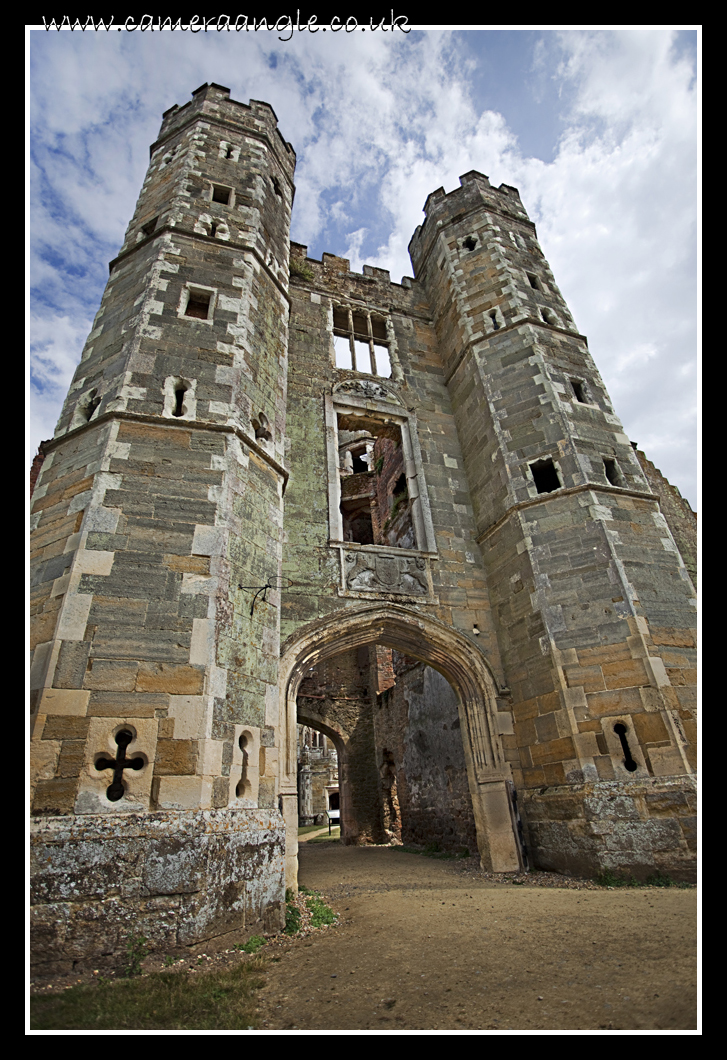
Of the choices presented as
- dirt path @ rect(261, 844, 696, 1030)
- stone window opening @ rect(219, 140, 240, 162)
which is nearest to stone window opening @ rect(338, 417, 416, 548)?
dirt path @ rect(261, 844, 696, 1030)

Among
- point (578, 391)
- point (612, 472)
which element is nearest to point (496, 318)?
point (578, 391)

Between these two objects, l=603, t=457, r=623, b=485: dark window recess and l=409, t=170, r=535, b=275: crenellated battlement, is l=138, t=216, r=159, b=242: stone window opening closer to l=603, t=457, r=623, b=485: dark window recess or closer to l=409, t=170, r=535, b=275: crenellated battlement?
l=409, t=170, r=535, b=275: crenellated battlement

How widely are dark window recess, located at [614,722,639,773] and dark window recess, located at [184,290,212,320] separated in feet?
26.9

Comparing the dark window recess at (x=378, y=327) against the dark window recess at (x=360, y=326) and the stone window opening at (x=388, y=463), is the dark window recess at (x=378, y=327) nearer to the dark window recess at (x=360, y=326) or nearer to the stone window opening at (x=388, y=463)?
the dark window recess at (x=360, y=326)

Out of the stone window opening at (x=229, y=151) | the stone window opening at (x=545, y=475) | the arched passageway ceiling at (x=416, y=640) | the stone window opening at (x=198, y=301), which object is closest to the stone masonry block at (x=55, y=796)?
the arched passageway ceiling at (x=416, y=640)

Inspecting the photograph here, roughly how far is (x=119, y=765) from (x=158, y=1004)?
182 centimetres

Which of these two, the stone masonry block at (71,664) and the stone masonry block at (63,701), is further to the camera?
the stone masonry block at (71,664)

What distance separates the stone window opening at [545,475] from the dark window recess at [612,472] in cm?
78

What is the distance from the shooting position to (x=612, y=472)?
870cm

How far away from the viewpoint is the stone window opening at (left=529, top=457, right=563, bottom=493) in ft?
28.9

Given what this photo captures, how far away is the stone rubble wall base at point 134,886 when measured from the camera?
3867 mm

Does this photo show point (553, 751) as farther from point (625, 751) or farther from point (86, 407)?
point (86, 407)

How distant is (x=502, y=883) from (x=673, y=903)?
230 centimetres

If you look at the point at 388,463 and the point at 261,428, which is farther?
the point at 388,463
